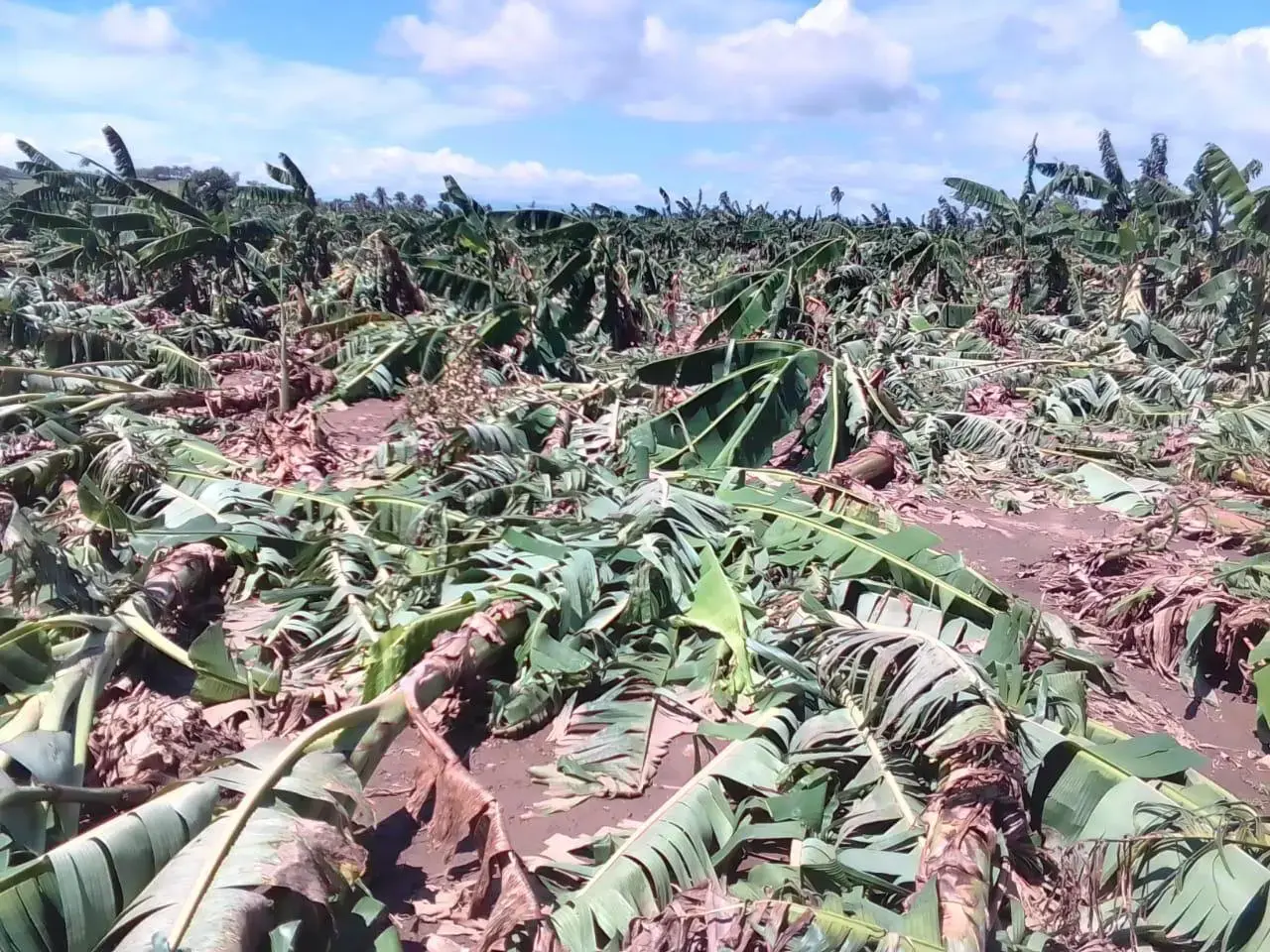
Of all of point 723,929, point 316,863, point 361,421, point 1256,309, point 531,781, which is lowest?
point 531,781

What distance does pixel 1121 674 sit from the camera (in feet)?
12.4

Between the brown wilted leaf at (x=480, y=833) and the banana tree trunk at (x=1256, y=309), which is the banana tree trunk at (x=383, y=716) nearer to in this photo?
the brown wilted leaf at (x=480, y=833)

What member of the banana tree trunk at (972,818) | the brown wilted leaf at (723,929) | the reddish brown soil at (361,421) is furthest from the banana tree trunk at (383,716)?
the reddish brown soil at (361,421)

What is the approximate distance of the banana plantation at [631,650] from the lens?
7.14ft

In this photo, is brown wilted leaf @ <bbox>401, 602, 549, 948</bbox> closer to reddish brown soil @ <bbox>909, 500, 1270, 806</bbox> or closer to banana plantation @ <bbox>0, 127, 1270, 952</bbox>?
banana plantation @ <bbox>0, 127, 1270, 952</bbox>

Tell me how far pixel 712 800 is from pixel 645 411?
15.2 feet

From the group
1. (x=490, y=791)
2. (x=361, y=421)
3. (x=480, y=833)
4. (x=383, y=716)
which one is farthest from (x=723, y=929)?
(x=361, y=421)

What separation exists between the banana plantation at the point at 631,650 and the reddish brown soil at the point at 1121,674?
0.05m

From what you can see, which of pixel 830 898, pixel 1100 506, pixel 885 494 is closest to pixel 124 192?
pixel 885 494

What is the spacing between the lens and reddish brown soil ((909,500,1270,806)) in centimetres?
328

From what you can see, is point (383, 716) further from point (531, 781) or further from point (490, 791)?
point (531, 781)

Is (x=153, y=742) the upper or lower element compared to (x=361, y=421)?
lower

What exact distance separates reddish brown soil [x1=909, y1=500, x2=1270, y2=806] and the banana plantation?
0.16 feet

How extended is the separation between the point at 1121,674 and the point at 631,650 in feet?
6.89
